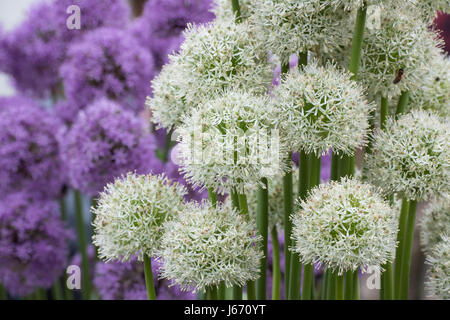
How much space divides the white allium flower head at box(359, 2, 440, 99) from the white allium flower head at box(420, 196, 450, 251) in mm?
210

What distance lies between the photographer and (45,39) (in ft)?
3.25

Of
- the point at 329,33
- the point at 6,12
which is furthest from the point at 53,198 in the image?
the point at 329,33

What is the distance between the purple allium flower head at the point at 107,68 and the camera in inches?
36.1

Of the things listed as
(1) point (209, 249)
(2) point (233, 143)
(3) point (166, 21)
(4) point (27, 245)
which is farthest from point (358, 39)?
(4) point (27, 245)

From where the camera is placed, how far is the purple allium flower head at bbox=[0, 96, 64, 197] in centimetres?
93

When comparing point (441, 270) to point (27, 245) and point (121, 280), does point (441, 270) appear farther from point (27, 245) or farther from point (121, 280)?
point (27, 245)

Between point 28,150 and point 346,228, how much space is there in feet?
2.12

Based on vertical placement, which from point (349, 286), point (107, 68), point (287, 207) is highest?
point (107, 68)

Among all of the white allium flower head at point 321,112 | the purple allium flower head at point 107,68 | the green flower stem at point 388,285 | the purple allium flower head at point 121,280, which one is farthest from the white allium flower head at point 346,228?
the purple allium flower head at point 107,68

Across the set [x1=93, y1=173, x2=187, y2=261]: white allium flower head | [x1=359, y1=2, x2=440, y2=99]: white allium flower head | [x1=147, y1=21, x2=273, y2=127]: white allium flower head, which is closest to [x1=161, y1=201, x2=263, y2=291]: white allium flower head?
[x1=93, y1=173, x2=187, y2=261]: white allium flower head

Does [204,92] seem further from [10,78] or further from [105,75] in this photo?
[10,78]

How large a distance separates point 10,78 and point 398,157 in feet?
2.59

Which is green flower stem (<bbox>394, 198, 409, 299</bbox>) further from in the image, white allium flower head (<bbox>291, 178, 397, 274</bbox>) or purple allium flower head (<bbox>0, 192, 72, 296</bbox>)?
purple allium flower head (<bbox>0, 192, 72, 296</bbox>)
